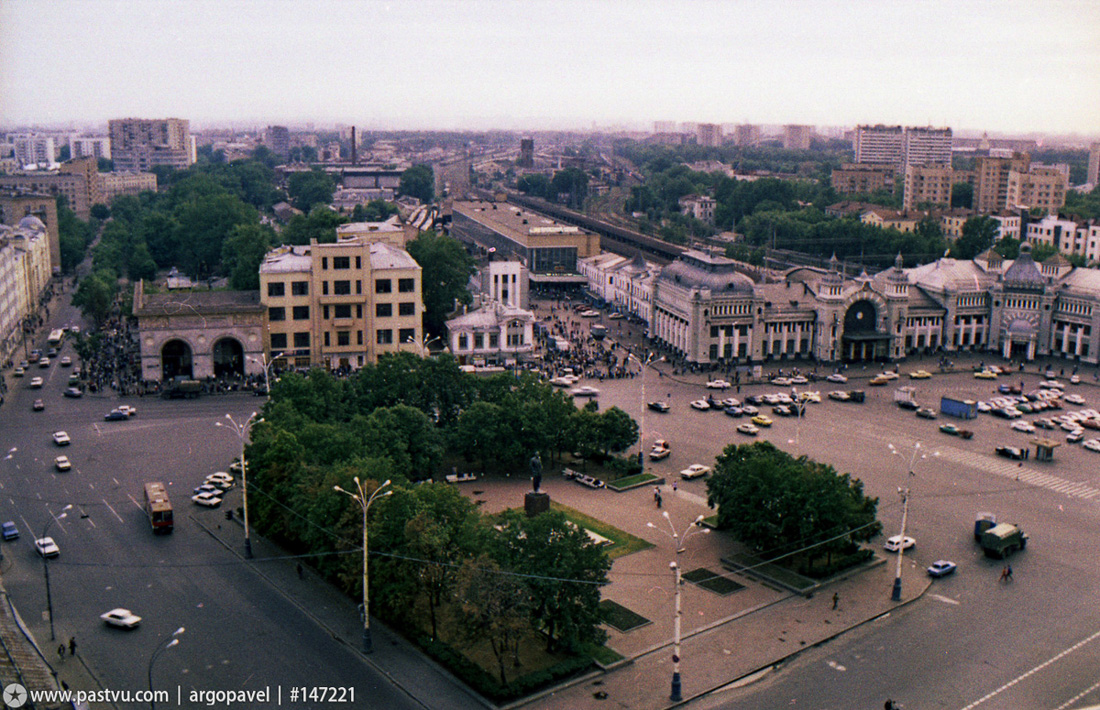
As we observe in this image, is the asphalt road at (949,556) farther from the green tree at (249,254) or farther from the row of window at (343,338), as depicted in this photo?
the green tree at (249,254)

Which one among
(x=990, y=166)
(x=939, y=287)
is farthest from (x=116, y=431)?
(x=990, y=166)

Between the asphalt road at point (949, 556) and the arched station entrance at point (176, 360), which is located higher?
the arched station entrance at point (176, 360)

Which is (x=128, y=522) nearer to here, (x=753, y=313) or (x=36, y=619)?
(x=36, y=619)

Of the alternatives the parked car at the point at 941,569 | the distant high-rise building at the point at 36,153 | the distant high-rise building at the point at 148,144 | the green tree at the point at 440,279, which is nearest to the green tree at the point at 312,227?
the green tree at the point at 440,279

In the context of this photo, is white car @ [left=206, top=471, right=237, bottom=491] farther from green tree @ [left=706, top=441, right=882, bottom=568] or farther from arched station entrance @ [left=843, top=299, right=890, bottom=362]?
arched station entrance @ [left=843, top=299, right=890, bottom=362]

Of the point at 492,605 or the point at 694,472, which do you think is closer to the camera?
the point at 492,605

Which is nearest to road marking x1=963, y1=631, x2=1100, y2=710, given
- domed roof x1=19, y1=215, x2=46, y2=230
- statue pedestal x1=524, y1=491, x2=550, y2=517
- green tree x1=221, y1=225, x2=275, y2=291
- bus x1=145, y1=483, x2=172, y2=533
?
statue pedestal x1=524, y1=491, x2=550, y2=517

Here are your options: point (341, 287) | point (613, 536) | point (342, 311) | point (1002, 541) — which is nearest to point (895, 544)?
point (1002, 541)

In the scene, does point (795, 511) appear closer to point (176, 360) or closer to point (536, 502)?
point (536, 502)
